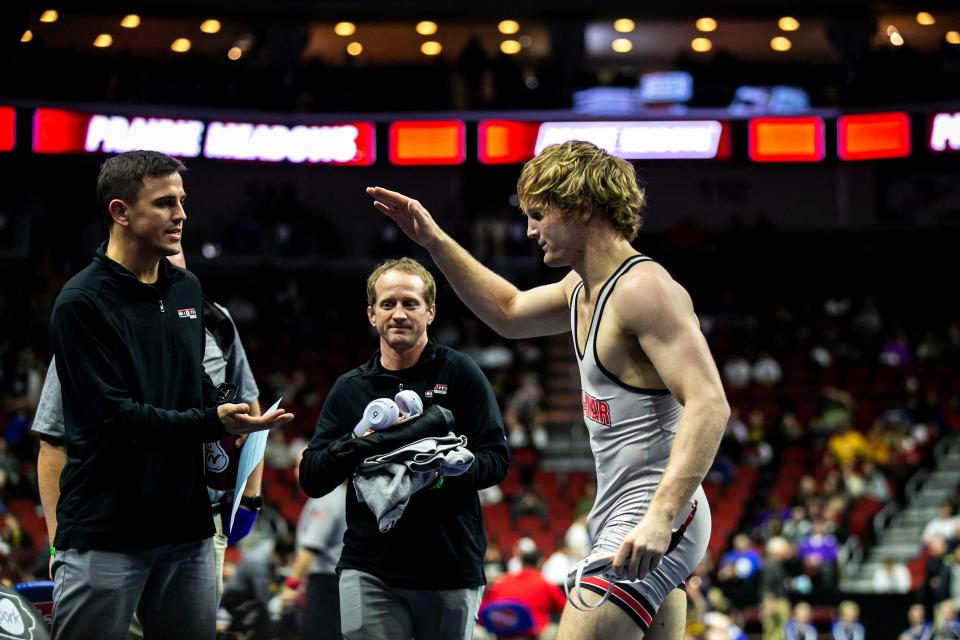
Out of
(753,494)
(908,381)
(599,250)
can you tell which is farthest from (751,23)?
(599,250)

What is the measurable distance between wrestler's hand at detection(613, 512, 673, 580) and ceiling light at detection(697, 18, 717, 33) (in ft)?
74.5

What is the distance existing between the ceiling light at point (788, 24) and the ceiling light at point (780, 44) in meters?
0.61

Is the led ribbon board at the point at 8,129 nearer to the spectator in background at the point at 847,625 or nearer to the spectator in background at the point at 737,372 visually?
the spectator in background at the point at 737,372

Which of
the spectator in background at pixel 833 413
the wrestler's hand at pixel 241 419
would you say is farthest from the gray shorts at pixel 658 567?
the spectator in background at pixel 833 413

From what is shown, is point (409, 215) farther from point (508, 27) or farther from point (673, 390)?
point (508, 27)

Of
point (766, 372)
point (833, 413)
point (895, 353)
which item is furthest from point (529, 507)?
point (895, 353)

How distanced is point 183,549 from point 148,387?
51cm

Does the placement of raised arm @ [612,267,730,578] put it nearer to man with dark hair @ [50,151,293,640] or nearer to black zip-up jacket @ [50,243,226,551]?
man with dark hair @ [50,151,293,640]

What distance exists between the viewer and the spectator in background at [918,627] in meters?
12.2

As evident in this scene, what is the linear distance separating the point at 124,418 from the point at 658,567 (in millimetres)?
1579

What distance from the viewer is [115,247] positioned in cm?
379

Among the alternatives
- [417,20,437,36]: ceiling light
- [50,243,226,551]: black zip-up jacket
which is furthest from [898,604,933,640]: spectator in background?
[417,20,437,36]: ceiling light

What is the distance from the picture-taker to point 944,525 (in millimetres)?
15242

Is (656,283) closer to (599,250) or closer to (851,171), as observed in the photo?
(599,250)
